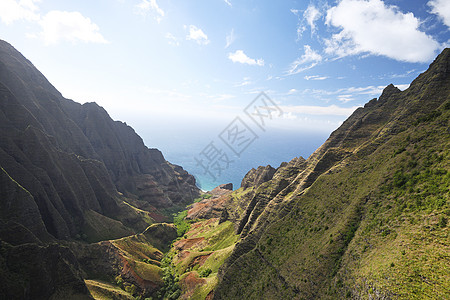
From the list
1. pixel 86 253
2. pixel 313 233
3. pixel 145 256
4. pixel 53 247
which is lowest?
pixel 145 256

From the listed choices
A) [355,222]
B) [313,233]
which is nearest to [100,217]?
[313,233]

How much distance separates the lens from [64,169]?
244 feet

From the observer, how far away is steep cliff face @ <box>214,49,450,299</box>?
21.5 metres

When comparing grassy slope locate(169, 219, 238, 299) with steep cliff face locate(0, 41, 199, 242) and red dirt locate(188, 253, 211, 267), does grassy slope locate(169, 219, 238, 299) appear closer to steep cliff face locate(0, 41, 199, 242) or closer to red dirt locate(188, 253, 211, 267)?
red dirt locate(188, 253, 211, 267)

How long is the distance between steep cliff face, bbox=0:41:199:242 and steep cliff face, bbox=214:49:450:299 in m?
55.6

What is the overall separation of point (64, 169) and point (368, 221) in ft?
331

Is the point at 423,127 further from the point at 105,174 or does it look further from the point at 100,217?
the point at 105,174

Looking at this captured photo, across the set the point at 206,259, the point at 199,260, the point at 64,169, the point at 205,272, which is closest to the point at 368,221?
the point at 205,272

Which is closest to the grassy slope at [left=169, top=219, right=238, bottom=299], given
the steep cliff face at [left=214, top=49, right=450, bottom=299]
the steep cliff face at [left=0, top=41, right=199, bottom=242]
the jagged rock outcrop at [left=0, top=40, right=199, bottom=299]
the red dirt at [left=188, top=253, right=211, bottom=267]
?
the red dirt at [left=188, top=253, right=211, bottom=267]

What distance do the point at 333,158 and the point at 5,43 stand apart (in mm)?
189006

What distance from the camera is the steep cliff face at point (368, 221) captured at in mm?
21531

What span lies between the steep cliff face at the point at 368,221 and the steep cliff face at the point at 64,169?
55.6 m

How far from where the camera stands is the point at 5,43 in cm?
11025

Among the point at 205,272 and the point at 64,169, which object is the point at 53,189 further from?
the point at 205,272
